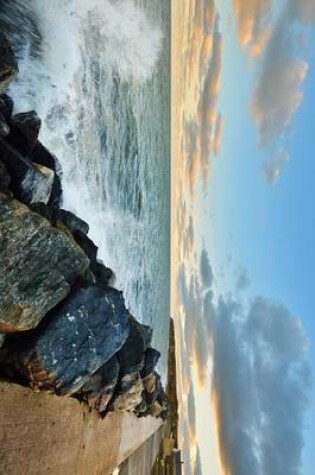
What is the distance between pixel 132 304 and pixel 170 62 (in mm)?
19007

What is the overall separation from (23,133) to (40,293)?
161cm

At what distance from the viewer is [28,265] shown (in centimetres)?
286

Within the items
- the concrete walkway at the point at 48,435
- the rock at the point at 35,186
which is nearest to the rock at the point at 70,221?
the rock at the point at 35,186

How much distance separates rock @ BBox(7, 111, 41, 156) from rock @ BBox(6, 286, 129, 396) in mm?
1376

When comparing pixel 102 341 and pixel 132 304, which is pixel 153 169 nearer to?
pixel 132 304

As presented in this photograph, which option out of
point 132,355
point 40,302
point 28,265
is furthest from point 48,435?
point 132,355

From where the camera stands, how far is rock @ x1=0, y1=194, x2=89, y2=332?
268 cm

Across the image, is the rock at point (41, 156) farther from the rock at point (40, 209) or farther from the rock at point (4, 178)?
the rock at point (4, 178)

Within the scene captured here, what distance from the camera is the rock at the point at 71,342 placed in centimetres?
313

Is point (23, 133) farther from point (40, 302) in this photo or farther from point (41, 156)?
point (40, 302)

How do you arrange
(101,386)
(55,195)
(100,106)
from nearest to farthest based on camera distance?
(101,386), (55,195), (100,106)

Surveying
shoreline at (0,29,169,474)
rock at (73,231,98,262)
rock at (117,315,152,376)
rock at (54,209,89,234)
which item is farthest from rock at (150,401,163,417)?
rock at (54,209,89,234)

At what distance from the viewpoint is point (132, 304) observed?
14.1 m

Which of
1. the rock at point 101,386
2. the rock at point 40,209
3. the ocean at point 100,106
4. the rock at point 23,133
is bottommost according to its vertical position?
the rock at point 101,386
